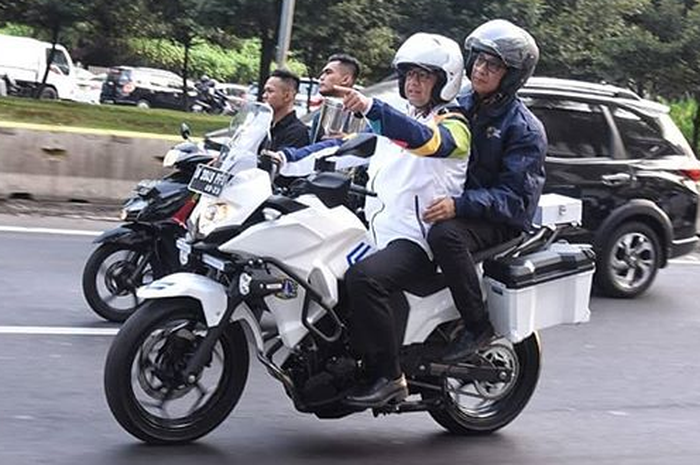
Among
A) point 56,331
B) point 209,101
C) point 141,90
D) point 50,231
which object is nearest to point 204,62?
point 141,90

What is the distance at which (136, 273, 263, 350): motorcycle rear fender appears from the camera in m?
5.43

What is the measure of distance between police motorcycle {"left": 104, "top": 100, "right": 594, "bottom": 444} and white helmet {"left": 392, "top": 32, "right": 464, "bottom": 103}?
0.34 meters

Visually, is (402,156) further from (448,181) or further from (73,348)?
(73,348)

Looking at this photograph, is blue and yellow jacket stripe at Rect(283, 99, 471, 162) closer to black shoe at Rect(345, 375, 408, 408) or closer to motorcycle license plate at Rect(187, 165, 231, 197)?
motorcycle license plate at Rect(187, 165, 231, 197)

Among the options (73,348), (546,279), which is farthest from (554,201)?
(73,348)

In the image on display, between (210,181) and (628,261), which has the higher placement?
(210,181)

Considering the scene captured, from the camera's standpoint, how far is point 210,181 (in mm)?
5629

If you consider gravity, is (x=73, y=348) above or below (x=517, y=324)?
below

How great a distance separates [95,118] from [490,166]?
13.7 meters

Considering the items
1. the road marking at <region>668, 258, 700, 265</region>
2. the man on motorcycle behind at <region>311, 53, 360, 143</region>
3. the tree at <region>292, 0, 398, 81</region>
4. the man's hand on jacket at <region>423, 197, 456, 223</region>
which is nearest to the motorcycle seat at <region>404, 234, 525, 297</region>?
the man's hand on jacket at <region>423, 197, 456, 223</region>

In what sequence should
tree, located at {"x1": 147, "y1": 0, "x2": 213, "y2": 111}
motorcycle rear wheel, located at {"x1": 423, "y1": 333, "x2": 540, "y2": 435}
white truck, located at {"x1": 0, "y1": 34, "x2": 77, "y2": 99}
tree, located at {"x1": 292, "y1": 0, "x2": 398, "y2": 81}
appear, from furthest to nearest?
white truck, located at {"x1": 0, "y1": 34, "x2": 77, "y2": 99}
tree, located at {"x1": 147, "y1": 0, "x2": 213, "y2": 111}
tree, located at {"x1": 292, "y1": 0, "x2": 398, "y2": 81}
motorcycle rear wheel, located at {"x1": 423, "y1": 333, "x2": 540, "y2": 435}

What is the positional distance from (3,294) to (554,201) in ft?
13.7

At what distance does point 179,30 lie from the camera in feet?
83.9

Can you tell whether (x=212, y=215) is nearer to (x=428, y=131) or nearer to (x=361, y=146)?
(x=361, y=146)
